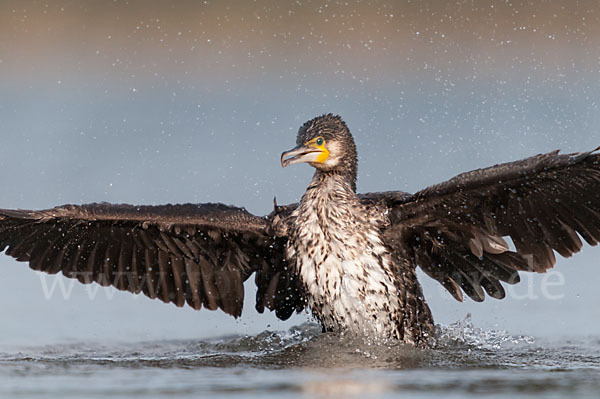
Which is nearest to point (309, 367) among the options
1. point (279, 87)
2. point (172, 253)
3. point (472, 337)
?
point (472, 337)

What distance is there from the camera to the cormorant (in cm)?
776

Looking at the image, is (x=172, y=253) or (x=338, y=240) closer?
(x=338, y=240)

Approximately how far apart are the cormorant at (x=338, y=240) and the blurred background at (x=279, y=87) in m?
3.18

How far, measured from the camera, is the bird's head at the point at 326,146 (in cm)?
838

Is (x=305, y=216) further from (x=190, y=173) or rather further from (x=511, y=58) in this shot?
(x=511, y=58)

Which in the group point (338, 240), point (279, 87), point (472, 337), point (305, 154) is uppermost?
point (279, 87)

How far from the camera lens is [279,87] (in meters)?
15.6

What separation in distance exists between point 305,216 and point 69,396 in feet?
7.36

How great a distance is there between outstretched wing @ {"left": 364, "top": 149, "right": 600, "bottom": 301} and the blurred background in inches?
150

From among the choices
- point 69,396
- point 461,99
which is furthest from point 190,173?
point 69,396

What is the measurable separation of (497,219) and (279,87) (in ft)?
26.2

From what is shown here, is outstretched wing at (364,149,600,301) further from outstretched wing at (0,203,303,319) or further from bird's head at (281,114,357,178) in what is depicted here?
outstretched wing at (0,203,303,319)

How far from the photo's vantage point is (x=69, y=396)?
259 inches

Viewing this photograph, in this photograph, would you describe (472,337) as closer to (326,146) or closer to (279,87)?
(326,146)
